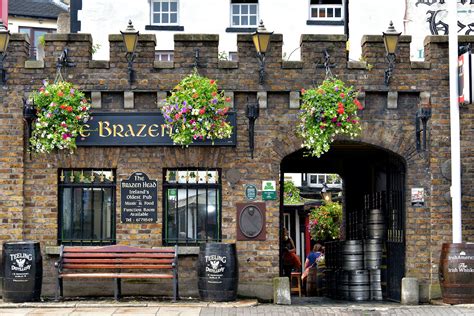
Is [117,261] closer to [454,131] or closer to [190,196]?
[190,196]

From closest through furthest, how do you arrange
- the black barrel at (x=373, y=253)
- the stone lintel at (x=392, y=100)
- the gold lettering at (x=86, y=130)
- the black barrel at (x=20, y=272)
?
1. the black barrel at (x=20, y=272)
2. the gold lettering at (x=86, y=130)
3. the stone lintel at (x=392, y=100)
4. the black barrel at (x=373, y=253)

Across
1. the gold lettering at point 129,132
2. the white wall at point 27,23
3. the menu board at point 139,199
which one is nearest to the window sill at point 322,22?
the gold lettering at point 129,132

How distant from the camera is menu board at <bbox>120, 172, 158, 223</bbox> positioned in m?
16.5

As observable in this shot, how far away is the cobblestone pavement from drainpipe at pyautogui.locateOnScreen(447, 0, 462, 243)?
1.43 m

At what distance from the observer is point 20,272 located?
600 inches

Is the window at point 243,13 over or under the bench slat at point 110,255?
over

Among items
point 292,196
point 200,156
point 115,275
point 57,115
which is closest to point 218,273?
point 115,275

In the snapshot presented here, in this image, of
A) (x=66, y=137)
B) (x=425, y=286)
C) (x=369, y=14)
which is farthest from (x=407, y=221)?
(x=369, y=14)

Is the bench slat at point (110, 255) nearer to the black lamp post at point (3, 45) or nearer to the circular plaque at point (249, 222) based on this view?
the circular plaque at point (249, 222)

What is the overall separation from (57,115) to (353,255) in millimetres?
6208

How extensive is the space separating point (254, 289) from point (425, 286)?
283cm

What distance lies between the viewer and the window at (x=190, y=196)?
1672cm

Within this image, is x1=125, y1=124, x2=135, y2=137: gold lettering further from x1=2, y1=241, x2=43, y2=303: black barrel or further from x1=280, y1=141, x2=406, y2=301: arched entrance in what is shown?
x1=280, y1=141, x2=406, y2=301: arched entrance

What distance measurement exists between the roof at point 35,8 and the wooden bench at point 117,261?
92.7 ft
